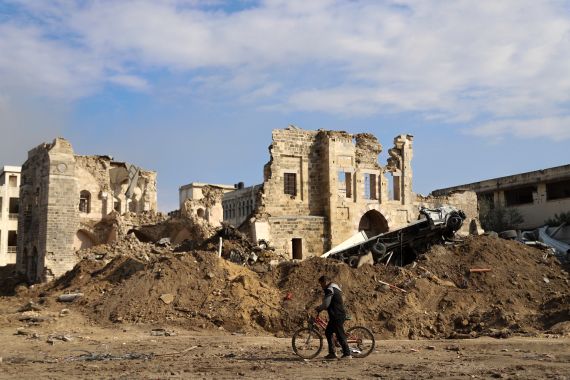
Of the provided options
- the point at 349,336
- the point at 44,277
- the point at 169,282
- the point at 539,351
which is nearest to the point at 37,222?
the point at 44,277

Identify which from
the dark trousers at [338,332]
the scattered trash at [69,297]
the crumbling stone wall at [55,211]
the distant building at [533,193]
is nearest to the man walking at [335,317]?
the dark trousers at [338,332]

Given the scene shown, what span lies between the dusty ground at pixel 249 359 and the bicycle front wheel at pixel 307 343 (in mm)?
204

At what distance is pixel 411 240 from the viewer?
23.7 m

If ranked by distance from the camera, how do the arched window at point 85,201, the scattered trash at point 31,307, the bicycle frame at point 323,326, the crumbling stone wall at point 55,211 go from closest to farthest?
1. the bicycle frame at point 323,326
2. the scattered trash at point 31,307
3. the crumbling stone wall at point 55,211
4. the arched window at point 85,201

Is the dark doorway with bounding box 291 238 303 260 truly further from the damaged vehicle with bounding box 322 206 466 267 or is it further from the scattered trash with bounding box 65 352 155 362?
the scattered trash with bounding box 65 352 155 362

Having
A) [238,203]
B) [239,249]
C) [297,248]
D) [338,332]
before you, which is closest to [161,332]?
[338,332]

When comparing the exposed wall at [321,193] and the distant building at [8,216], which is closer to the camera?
the exposed wall at [321,193]

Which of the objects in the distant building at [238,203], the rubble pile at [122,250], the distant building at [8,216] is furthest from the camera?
the distant building at [8,216]

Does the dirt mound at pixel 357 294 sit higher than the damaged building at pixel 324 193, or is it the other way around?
the damaged building at pixel 324 193

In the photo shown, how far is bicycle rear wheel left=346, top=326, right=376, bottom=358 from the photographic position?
11.5 metres

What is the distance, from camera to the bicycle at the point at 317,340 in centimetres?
1151

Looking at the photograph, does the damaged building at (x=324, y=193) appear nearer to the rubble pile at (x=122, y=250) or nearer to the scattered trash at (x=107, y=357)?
the rubble pile at (x=122, y=250)

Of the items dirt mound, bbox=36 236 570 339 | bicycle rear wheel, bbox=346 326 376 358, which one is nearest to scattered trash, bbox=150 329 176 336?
dirt mound, bbox=36 236 570 339

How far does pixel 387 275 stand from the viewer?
780 inches
